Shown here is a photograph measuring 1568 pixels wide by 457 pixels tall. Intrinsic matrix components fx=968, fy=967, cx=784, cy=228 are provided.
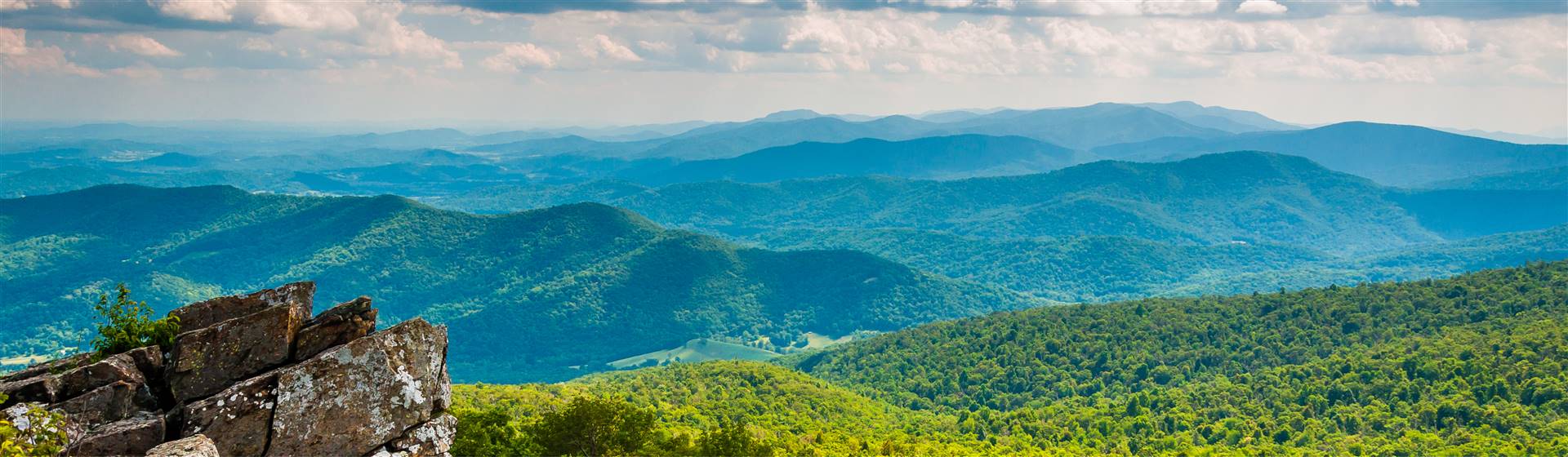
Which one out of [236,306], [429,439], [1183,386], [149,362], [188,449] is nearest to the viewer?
[188,449]

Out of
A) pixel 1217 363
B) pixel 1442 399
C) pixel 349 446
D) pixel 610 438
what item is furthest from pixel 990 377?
pixel 349 446

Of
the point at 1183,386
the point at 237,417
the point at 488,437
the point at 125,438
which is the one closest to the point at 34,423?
the point at 125,438

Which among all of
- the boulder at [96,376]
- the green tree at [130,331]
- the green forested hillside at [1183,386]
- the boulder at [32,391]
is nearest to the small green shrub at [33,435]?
the boulder at [32,391]

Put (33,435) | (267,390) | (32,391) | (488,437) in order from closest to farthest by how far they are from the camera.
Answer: (33,435) → (32,391) → (267,390) → (488,437)

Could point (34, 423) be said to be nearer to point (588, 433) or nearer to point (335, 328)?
point (335, 328)

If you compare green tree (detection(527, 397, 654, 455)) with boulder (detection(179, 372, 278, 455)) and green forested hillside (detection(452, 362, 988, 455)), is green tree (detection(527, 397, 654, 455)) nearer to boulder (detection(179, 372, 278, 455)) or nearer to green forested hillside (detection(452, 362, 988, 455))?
green forested hillside (detection(452, 362, 988, 455))

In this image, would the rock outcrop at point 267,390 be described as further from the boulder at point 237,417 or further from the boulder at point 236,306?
the boulder at point 236,306

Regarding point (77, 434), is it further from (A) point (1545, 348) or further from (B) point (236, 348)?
(A) point (1545, 348)
